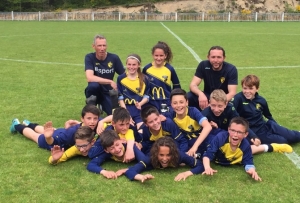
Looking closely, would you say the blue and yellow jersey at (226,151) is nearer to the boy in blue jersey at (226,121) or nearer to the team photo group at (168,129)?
the team photo group at (168,129)

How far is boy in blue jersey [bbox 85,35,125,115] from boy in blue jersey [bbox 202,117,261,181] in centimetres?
244

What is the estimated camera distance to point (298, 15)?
126 feet

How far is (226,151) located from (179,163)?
53cm

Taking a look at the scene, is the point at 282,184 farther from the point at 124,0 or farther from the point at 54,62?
the point at 124,0

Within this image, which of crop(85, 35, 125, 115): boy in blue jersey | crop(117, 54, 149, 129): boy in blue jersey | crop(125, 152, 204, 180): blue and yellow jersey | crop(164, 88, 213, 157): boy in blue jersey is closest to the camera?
crop(125, 152, 204, 180): blue and yellow jersey

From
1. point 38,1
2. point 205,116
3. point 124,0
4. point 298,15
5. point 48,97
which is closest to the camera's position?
point 205,116

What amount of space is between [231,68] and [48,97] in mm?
3730

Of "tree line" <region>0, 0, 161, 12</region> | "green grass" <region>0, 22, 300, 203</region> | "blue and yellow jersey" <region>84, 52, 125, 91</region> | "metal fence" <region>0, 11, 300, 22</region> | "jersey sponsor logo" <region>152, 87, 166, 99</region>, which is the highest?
"tree line" <region>0, 0, 161, 12</region>

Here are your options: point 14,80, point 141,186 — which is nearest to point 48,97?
point 14,80

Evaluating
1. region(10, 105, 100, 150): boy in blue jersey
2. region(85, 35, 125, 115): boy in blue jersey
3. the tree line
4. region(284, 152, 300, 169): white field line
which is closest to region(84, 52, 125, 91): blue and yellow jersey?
region(85, 35, 125, 115): boy in blue jersey

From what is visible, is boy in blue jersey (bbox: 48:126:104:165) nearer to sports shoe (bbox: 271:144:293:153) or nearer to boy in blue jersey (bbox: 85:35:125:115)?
boy in blue jersey (bbox: 85:35:125:115)

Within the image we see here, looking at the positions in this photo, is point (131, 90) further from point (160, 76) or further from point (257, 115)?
point (257, 115)

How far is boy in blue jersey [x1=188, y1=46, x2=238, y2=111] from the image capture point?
5.39m

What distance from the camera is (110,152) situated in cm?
431
